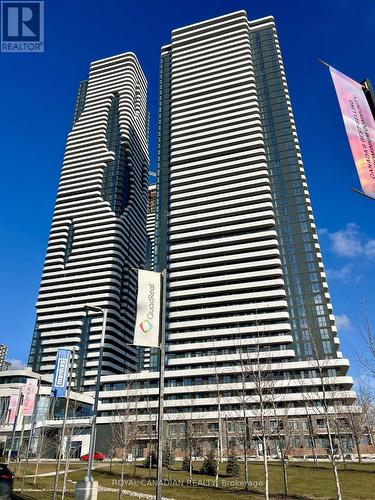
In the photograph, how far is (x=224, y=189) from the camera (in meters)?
119

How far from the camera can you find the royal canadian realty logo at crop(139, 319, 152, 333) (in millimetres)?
14859

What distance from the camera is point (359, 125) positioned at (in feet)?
31.2

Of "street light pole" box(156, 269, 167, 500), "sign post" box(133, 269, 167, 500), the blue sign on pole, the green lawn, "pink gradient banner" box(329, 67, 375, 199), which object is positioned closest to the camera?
"pink gradient banner" box(329, 67, 375, 199)

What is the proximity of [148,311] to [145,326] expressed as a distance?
618 millimetres

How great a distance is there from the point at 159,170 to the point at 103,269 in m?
42.3

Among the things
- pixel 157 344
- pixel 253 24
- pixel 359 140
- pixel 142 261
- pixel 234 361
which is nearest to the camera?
pixel 359 140

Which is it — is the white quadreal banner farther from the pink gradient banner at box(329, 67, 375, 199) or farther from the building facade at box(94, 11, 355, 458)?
the building facade at box(94, 11, 355, 458)

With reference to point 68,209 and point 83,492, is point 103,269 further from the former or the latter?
point 83,492

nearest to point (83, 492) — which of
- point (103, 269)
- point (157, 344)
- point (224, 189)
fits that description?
point (157, 344)

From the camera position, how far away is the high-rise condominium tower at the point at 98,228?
133 meters

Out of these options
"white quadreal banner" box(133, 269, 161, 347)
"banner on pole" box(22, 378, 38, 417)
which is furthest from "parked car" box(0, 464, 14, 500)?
"banner on pole" box(22, 378, 38, 417)

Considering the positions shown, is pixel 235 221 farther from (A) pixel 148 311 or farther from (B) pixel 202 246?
(A) pixel 148 311

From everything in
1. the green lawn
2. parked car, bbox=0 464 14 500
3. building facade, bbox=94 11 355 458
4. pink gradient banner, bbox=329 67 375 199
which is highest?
building facade, bbox=94 11 355 458

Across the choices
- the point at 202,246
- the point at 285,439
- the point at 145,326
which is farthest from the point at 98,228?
the point at 145,326
